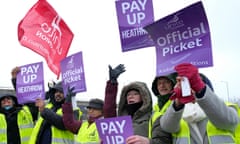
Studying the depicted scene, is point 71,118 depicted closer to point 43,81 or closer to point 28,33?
point 43,81

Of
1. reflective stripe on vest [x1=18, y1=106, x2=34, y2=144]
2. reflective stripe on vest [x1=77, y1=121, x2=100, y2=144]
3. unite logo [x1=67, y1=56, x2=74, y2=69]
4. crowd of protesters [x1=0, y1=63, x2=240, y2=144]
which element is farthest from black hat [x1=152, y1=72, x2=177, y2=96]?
reflective stripe on vest [x1=18, y1=106, x2=34, y2=144]

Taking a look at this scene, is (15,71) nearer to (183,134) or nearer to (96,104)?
(96,104)

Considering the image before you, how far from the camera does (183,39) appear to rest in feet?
12.3

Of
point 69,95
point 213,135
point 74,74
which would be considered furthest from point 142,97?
point 74,74

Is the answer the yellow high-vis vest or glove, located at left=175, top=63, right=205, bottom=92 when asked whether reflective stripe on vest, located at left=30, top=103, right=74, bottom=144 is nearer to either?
the yellow high-vis vest

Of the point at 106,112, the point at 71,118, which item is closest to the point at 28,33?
the point at 71,118

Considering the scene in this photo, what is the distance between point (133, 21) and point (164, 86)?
1.44 metres

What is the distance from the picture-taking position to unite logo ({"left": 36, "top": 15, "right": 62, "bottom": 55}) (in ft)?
23.4

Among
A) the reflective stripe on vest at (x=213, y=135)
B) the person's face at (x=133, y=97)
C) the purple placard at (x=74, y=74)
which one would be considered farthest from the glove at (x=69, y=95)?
the reflective stripe on vest at (x=213, y=135)

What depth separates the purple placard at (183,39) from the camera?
11.8ft

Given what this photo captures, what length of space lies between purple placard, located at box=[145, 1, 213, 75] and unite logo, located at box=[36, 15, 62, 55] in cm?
341

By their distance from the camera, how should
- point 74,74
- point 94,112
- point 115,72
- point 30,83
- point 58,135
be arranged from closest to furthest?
point 115,72 < point 94,112 < point 58,135 < point 74,74 < point 30,83

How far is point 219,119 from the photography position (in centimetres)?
335

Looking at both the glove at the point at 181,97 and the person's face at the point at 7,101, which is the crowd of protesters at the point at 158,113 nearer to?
the glove at the point at 181,97
